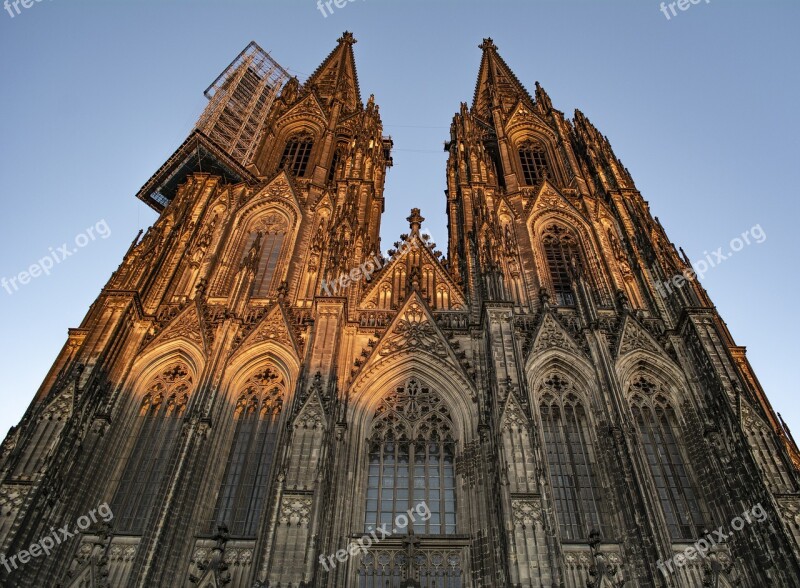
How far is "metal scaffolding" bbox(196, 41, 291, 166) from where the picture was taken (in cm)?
3865

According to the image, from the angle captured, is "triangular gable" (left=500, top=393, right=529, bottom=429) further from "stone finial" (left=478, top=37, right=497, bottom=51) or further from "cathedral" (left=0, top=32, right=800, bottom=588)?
"stone finial" (left=478, top=37, right=497, bottom=51)

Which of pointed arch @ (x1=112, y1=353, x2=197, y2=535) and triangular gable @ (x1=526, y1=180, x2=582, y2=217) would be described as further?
triangular gable @ (x1=526, y1=180, x2=582, y2=217)

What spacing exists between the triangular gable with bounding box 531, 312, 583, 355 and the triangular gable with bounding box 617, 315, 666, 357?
1.50 metres

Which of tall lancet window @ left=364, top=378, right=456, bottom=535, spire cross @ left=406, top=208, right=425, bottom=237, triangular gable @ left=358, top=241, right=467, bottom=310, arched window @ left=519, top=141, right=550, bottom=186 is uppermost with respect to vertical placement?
arched window @ left=519, top=141, right=550, bottom=186

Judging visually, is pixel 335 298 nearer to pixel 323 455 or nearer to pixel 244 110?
pixel 323 455

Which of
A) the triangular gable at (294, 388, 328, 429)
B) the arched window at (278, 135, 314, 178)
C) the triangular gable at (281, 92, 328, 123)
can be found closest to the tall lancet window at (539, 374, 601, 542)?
the triangular gable at (294, 388, 328, 429)

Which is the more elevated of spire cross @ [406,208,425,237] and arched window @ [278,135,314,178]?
arched window @ [278,135,314,178]

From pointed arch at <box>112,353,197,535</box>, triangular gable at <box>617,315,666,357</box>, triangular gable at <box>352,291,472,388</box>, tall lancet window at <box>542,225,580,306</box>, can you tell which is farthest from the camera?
tall lancet window at <box>542,225,580,306</box>

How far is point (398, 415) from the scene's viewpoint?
21062 millimetres

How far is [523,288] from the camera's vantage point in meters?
25.4

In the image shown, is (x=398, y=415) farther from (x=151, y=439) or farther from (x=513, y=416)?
(x=151, y=439)

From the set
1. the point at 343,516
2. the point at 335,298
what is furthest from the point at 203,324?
the point at 343,516

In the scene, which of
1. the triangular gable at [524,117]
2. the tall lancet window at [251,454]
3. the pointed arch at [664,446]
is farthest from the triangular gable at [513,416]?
the triangular gable at [524,117]

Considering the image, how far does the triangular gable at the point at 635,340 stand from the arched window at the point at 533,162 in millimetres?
11026
